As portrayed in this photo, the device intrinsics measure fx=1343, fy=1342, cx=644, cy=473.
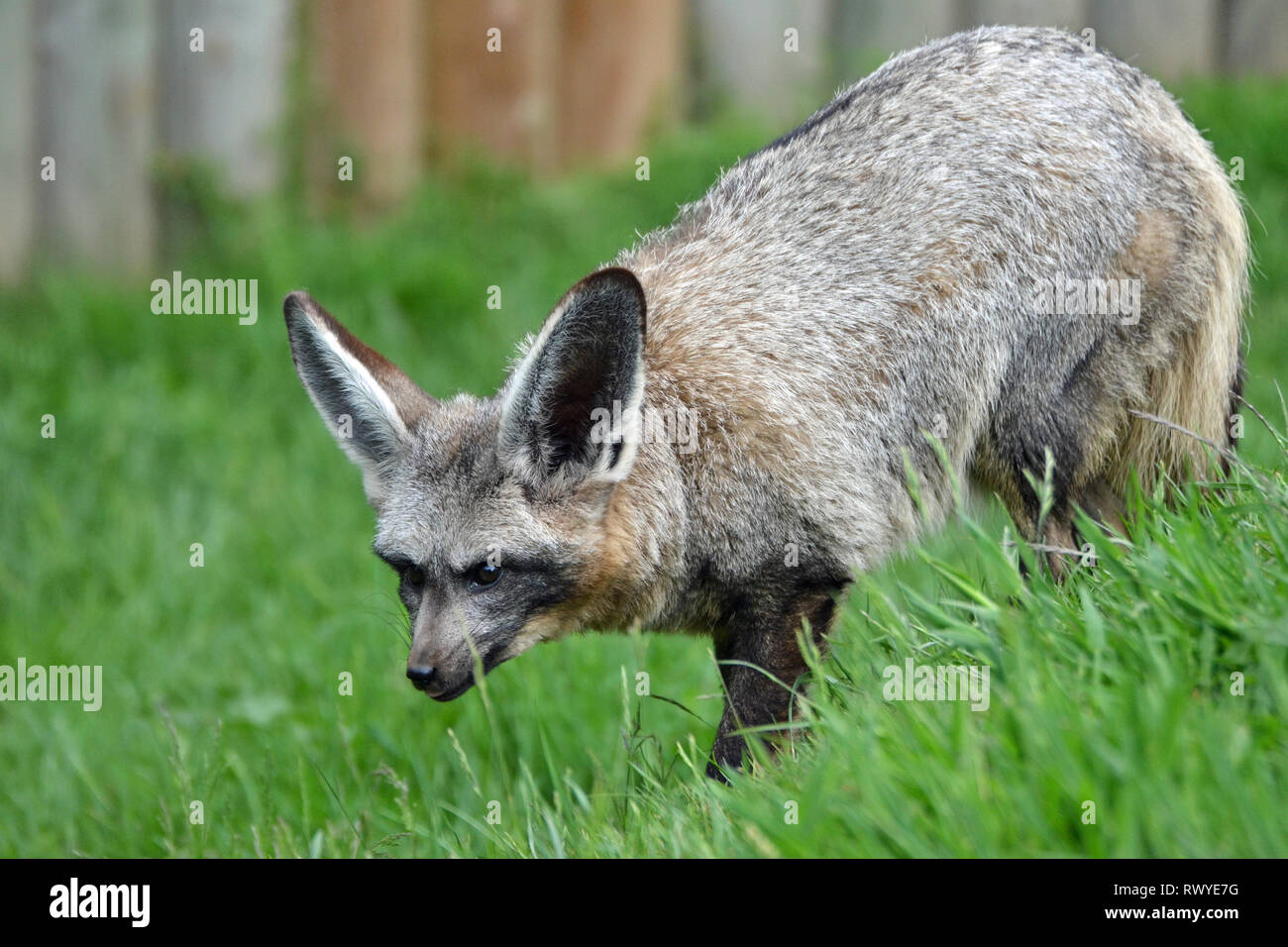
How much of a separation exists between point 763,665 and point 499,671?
1799 millimetres

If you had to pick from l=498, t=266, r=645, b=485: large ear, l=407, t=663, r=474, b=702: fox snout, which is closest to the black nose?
l=407, t=663, r=474, b=702: fox snout

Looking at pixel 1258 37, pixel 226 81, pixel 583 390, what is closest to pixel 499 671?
pixel 583 390

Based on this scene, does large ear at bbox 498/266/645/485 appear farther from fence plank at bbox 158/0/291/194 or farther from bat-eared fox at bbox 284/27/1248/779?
fence plank at bbox 158/0/291/194

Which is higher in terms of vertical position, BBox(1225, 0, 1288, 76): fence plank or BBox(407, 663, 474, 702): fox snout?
BBox(1225, 0, 1288, 76): fence plank

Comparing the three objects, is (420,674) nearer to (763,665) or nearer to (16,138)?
(763,665)

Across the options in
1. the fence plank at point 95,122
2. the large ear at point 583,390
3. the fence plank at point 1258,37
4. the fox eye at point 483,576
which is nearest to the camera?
the large ear at point 583,390

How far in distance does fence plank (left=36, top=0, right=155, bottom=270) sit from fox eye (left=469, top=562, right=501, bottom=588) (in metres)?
5.26

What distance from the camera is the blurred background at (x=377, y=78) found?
25.8 feet

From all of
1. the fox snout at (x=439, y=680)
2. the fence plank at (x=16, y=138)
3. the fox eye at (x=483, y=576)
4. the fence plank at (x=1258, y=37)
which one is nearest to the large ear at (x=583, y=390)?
the fox eye at (x=483, y=576)

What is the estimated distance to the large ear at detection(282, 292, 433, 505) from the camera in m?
3.99

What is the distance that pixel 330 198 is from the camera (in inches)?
331

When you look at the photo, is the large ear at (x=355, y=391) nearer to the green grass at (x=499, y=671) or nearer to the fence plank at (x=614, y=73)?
the green grass at (x=499, y=671)

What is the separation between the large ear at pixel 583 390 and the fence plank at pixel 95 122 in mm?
5030
